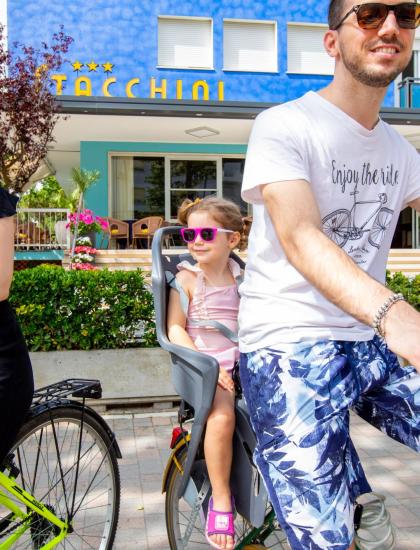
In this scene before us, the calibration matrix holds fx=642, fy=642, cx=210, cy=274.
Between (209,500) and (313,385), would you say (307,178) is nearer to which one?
(313,385)

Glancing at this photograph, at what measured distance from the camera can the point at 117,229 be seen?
648 inches

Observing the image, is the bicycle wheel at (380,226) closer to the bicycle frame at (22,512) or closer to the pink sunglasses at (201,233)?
the pink sunglasses at (201,233)

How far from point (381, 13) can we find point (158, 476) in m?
3.36

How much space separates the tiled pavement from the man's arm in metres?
2.32

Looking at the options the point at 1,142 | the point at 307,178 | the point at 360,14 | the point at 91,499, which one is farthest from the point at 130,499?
the point at 1,142

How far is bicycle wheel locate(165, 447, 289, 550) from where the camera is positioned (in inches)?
93.7

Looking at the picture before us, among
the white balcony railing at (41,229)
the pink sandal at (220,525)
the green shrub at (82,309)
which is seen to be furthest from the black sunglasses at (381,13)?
the white balcony railing at (41,229)

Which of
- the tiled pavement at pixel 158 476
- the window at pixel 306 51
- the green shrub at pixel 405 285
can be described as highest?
the window at pixel 306 51

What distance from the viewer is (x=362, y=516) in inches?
75.0

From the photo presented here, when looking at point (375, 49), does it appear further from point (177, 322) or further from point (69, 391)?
point (69, 391)

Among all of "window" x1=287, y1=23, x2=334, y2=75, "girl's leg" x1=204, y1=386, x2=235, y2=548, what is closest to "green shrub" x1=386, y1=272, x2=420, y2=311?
"girl's leg" x1=204, y1=386, x2=235, y2=548

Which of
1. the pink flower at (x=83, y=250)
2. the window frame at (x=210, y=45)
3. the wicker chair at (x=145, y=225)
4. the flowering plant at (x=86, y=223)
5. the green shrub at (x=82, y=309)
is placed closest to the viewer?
A: the green shrub at (x=82, y=309)

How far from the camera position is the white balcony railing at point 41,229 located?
1467cm

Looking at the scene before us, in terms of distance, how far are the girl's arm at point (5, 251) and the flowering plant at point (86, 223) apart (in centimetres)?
1166
